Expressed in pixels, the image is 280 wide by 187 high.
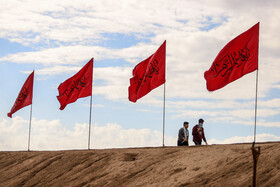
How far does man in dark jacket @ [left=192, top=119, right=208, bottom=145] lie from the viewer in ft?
70.9

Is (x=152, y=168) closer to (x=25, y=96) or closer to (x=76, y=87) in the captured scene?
(x=76, y=87)

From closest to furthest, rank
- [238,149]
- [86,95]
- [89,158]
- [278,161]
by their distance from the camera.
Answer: [278,161]
[238,149]
[89,158]
[86,95]

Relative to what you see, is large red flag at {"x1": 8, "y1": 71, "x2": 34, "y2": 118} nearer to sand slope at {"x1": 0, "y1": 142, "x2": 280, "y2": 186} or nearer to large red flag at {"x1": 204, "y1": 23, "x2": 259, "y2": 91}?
sand slope at {"x1": 0, "y1": 142, "x2": 280, "y2": 186}

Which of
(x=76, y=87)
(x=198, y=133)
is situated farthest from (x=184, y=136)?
(x=76, y=87)

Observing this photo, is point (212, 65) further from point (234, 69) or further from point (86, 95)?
point (86, 95)

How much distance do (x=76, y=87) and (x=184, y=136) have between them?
364 inches

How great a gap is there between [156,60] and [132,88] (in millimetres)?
1843

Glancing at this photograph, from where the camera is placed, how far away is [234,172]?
624 inches

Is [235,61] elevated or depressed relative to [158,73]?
elevated

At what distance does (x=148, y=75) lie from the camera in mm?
24812

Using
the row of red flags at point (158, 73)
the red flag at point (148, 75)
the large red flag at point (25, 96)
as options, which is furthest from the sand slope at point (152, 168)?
the large red flag at point (25, 96)

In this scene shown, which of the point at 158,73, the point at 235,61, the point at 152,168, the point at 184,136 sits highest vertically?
the point at 235,61

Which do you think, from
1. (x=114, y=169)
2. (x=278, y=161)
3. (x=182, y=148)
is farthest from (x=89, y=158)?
(x=278, y=161)

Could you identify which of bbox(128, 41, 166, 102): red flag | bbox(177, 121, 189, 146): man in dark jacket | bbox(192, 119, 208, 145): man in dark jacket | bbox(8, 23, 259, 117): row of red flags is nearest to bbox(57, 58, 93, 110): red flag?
bbox(8, 23, 259, 117): row of red flags
